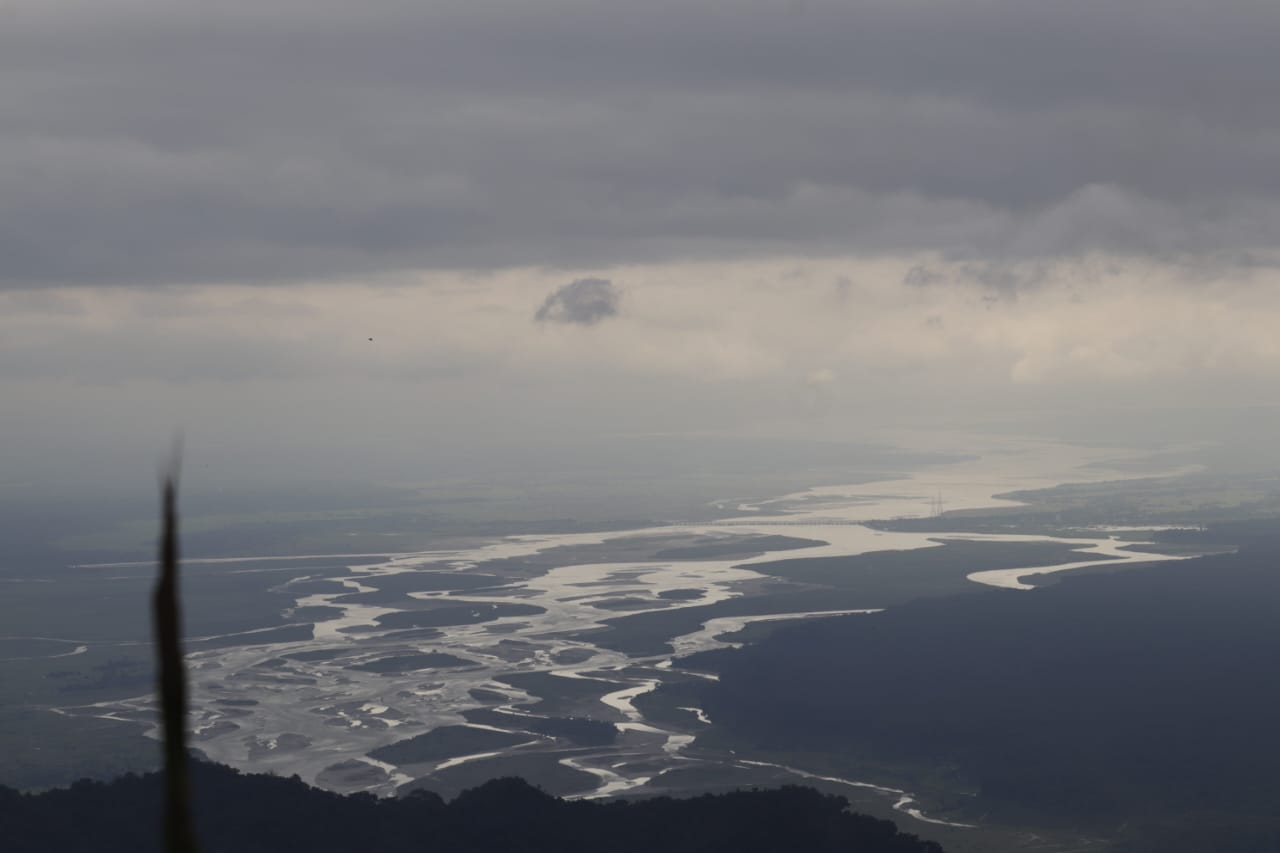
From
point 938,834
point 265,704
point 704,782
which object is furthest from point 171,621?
point 265,704

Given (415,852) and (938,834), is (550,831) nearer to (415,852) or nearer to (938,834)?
(415,852)

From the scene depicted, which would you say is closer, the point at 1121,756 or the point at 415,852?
the point at 415,852

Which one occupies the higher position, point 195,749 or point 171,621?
point 171,621

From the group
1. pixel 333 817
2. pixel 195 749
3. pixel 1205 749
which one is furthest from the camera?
pixel 1205 749

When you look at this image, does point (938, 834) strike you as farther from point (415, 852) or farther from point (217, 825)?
point (217, 825)

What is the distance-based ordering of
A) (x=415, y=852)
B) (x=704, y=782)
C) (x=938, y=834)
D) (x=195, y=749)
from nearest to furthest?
(x=415, y=852), (x=938, y=834), (x=704, y=782), (x=195, y=749)

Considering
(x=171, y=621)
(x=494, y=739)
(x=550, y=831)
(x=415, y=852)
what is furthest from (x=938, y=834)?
(x=171, y=621)
